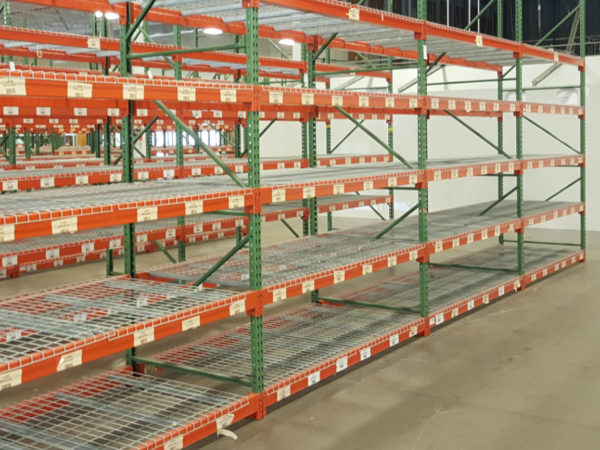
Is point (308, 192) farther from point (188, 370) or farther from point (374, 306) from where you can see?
point (374, 306)

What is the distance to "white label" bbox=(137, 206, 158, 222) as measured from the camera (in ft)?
12.2

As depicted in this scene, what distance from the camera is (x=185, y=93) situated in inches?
158

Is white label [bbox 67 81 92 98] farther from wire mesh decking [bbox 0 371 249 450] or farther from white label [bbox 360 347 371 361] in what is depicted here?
white label [bbox 360 347 371 361]

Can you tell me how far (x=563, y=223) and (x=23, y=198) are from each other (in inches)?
410

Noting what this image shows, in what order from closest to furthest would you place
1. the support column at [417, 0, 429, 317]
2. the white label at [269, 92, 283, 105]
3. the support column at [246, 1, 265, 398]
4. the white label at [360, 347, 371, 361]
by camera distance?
the support column at [246, 1, 265, 398], the white label at [269, 92, 283, 105], the white label at [360, 347, 371, 361], the support column at [417, 0, 429, 317]

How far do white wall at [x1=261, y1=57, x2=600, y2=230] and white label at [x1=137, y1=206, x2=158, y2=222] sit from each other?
8316mm

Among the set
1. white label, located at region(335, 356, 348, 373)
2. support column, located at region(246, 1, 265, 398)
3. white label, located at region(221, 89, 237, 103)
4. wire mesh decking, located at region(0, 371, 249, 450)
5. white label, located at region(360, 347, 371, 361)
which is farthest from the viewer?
white label, located at region(360, 347, 371, 361)

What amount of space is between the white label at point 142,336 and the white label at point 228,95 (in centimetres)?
133

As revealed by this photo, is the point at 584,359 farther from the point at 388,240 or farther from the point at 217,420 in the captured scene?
the point at 217,420

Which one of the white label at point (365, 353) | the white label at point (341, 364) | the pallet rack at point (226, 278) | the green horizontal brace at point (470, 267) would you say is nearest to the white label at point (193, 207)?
the pallet rack at point (226, 278)

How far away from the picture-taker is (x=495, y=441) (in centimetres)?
426

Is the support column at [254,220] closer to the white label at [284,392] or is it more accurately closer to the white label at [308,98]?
the white label at [284,392]

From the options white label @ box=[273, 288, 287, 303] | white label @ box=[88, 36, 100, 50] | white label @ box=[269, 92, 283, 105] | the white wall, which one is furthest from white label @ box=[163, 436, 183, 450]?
the white wall

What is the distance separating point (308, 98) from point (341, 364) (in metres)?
1.86
